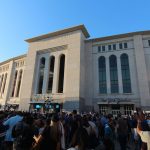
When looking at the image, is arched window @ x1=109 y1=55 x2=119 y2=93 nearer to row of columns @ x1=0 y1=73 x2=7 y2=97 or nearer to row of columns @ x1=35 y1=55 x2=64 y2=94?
row of columns @ x1=35 y1=55 x2=64 y2=94

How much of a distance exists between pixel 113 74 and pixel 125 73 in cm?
253

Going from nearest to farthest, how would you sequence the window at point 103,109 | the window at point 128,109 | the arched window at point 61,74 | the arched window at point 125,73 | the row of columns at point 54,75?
the window at point 128,109 < the arched window at point 125,73 < the window at point 103,109 < the row of columns at point 54,75 < the arched window at point 61,74

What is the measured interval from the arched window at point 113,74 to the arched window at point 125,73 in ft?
4.88

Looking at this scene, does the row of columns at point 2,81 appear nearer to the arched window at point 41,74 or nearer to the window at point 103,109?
the arched window at point 41,74

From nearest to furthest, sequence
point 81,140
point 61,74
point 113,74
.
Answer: point 81,140 < point 113,74 < point 61,74

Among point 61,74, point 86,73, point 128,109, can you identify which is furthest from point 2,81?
point 128,109

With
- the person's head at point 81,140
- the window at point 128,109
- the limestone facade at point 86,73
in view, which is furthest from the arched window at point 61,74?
the person's head at point 81,140

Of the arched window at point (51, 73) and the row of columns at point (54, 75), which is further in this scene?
the arched window at point (51, 73)

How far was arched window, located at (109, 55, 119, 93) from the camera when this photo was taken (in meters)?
30.2

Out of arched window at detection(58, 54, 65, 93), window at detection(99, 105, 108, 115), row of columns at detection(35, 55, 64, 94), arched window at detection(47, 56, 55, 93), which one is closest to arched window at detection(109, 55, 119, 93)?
window at detection(99, 105, 108, 115)

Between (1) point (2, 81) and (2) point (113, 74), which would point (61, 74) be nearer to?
(2) point (113, 74)

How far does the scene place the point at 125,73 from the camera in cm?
3023

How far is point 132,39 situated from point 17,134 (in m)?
33.0

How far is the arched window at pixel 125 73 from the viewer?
95.9 ft
